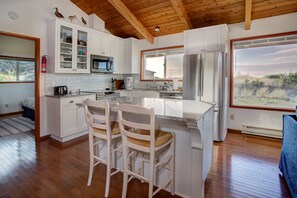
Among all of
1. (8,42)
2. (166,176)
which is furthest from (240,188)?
(8,42)

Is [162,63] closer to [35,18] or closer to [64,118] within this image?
[64,118]

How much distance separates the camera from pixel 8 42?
558cm

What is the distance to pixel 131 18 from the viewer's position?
4383 millimetres

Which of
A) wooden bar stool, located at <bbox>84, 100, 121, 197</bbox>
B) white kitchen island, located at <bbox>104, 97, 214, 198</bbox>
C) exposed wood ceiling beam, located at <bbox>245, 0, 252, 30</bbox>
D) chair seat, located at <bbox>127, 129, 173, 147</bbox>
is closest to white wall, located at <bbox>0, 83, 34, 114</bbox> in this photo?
wooden bar stool, located at <bbox>84, 100, 121, 197</bbox>

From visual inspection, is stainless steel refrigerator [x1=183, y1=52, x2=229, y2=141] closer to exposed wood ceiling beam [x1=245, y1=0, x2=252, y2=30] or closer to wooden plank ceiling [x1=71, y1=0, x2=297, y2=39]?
exposed wood ceiling beam [x1=245, y1=0, x2=252, y2=30]

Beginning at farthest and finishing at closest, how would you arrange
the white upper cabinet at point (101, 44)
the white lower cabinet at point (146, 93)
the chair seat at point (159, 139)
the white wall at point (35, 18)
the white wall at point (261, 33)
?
1. the white lower cabinet at point (146, 93)
2. the white upper cabinet at point (101, 44)
3. the white wall at point (261, 33)
4. the white wall at point (35, 18)
5. the chair seat at point (159, 139)

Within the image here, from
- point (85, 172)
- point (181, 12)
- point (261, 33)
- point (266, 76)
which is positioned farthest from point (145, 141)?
point (261, 33)

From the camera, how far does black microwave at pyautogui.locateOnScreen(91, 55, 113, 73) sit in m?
4.40

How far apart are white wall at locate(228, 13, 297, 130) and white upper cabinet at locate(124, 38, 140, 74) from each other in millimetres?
2650

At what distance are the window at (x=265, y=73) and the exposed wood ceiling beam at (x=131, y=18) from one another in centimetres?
231

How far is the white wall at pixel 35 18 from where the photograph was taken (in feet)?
10.5

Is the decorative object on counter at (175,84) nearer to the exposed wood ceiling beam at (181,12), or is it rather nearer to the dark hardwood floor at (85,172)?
the exposed wood ceiling beam at (181,12)

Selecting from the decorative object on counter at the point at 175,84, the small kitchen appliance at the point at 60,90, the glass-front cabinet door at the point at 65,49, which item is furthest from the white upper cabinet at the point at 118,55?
the decorative object on counter at the point at 175,84

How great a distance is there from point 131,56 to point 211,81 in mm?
2612
